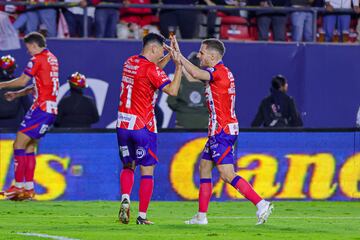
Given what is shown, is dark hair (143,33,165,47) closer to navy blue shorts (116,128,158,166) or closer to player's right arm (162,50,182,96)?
player's right arm (162,50,182,96)

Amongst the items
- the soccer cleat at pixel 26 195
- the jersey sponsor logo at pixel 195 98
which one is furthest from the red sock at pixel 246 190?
the jersey sponsor logo at pixel 195 98

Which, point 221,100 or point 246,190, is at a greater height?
point 221,100

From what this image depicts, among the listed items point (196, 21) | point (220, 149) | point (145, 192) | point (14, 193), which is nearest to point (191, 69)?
point (220, 149)

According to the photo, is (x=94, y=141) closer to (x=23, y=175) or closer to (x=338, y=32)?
(x=23, y=175)

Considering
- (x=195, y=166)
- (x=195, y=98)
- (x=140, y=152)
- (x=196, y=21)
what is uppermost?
(x=196, y=21)

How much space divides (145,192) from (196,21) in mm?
9391

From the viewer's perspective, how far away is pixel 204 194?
45.0ft

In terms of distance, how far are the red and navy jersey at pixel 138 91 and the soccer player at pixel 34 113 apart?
13.1 ft

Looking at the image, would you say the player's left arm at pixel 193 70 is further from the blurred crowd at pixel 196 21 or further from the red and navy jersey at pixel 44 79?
the blurred crowd at pixel 196 21

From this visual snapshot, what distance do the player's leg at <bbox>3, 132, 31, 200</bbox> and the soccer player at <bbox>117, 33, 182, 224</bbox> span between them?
4132mm

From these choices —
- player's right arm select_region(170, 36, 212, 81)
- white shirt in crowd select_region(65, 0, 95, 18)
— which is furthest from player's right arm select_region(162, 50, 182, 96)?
white shirt in crowd select_region(65, 0, 95, 18)

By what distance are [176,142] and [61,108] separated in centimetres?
213

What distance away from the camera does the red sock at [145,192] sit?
13.3 metres

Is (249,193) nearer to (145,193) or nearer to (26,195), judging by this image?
(145,193)
